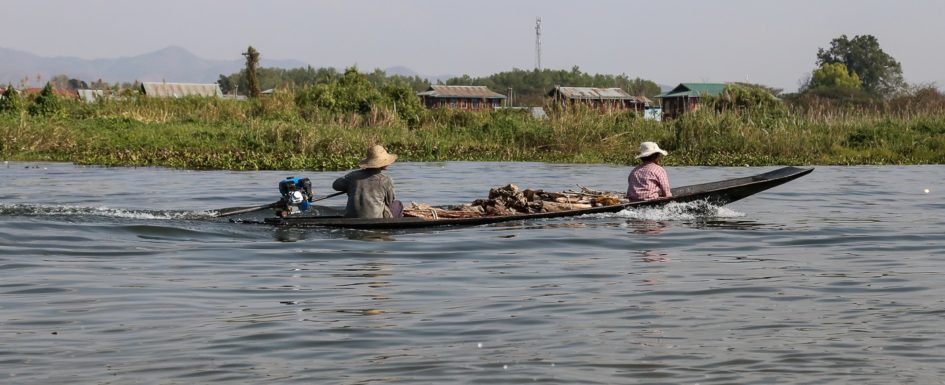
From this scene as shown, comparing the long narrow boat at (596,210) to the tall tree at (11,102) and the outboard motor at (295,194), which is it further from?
the tall tree at (11,102)

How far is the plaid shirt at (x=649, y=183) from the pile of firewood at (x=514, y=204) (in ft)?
0.75

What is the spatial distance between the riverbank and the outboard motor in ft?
39.3

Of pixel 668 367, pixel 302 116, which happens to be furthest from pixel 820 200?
pixel 302 116

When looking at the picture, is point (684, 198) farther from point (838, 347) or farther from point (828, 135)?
point (828, 135)

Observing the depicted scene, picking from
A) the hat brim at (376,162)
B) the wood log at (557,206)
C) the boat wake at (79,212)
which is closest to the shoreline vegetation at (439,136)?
the boat wake at (79,212)

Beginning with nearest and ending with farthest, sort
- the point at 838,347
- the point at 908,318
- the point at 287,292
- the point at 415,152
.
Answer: the point at 838,347, the point at 908,318, the point at 287,292, the point at 415,152

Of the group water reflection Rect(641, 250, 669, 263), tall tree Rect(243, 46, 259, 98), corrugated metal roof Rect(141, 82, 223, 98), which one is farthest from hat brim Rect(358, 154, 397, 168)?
corrugated metal roof Rect(141, 82, 223, 98)

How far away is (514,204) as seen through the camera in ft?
43.9

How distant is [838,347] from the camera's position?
7039 mm

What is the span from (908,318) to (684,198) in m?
6.10

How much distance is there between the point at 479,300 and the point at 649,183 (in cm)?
550

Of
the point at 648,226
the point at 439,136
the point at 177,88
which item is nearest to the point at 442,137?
the point at 439,136

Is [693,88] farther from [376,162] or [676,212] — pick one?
[376,162]

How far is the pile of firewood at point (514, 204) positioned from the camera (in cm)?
1314
